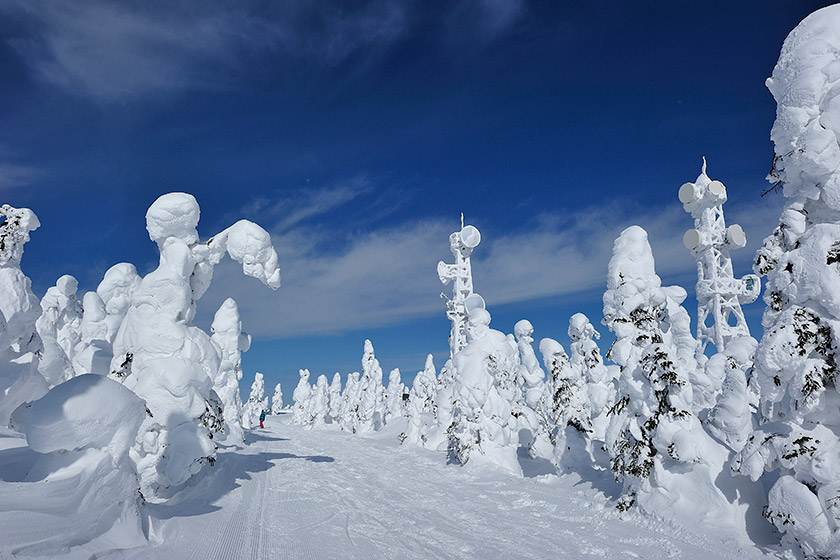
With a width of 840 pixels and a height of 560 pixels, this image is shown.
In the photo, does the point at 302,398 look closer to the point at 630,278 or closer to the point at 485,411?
the point at 485,411

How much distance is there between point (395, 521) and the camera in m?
8.31

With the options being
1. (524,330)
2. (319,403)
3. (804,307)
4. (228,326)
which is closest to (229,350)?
(228,326)

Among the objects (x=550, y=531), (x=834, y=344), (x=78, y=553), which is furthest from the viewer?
Answer: (x=550, y=531)

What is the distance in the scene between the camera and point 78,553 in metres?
5.00

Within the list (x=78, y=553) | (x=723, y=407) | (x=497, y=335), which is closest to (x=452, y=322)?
(x=497, y=335)

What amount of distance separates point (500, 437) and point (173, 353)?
391 inches

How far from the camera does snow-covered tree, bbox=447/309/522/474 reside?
49.8ft

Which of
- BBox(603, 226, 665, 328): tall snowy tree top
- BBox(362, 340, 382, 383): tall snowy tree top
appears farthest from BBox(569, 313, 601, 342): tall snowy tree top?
BBox(362, 340, 382, 383): tall snowy tree top

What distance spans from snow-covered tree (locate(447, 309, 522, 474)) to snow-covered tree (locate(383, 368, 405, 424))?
1563 inches

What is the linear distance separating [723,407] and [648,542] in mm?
3941

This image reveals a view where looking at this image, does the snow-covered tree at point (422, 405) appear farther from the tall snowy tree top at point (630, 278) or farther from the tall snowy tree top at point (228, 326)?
the tall snowy tree top at point (630, 278)

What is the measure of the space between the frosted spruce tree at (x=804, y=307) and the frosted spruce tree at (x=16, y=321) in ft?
41.0

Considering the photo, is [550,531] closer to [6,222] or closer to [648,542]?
[648,542]

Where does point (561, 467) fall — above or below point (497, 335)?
below
